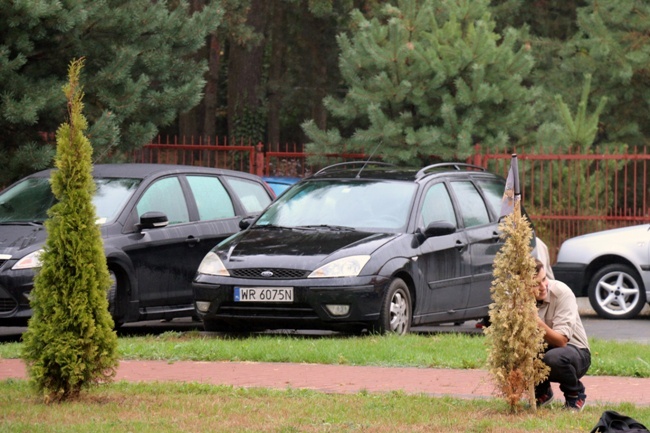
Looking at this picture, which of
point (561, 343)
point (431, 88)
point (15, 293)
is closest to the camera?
point (561, 343)

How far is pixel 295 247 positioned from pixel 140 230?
1.89 metres

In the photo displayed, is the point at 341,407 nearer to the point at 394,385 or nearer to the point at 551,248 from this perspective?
the point at 394,385

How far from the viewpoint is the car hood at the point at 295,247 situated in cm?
1159

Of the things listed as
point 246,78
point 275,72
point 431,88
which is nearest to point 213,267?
point 431,88

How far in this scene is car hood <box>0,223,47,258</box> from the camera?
12.0 metres

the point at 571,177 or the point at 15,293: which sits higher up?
the point at 571,177

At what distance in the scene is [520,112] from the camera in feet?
86.8

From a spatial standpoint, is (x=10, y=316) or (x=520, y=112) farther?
(x=520, y=112)

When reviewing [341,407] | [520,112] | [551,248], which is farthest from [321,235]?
[520,112]

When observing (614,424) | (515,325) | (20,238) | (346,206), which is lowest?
(614,424)

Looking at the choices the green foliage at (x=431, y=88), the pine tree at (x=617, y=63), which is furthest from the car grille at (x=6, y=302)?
the pine tree at (x=617, y=63)

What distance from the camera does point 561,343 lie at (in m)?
7.71

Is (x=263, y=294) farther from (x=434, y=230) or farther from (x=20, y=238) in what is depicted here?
(x=20, y=238)

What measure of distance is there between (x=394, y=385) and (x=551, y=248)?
1382 centimetres
